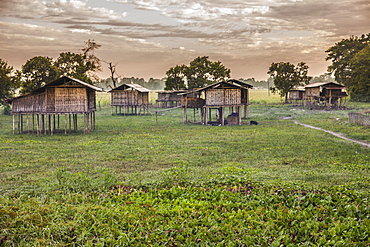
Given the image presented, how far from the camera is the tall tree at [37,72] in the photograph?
49.1 metres

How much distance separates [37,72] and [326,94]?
1853 inches

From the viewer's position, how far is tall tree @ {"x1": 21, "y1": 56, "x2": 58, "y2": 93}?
4912 cm

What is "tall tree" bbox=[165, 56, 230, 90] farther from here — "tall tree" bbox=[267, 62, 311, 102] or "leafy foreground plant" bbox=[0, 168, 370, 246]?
"leafy foreground plant" bbox=[0, 168, 370, 246]

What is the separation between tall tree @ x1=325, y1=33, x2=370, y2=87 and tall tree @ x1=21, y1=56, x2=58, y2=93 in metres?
53.2

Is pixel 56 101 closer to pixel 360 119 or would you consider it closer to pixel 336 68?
pixel 360 119

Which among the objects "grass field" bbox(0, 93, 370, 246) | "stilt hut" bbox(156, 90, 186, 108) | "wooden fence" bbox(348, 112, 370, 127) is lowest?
"grass field" bbox(0, 93, 370, 246)

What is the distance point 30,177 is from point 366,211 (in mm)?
12161

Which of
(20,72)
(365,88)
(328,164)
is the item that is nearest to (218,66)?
(20,72)

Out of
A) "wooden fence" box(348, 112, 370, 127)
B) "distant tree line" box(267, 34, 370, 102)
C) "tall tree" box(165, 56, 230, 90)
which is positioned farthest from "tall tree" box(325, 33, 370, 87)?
"wooden fence" box(348, 112, 370, 127)

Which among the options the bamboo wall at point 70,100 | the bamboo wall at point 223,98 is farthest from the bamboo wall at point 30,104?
the bamboo wall at point 223,98

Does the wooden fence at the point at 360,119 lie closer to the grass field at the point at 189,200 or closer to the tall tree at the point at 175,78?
the grass field at the point at 189,200

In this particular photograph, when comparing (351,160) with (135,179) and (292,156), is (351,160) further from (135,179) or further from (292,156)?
(135,179)

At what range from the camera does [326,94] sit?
6353 cm

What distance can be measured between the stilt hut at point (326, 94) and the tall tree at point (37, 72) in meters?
43.9
